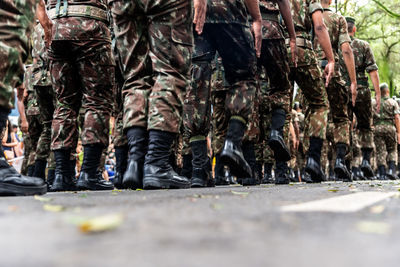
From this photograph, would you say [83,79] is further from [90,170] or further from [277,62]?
[277,62]

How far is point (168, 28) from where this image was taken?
2674 millimetres

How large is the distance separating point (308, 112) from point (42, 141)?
10.6ft

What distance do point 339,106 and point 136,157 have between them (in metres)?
4.18

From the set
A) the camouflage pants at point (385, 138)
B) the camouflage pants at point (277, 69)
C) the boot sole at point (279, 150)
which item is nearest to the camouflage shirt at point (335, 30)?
the camouflage pants at point (277, 69)

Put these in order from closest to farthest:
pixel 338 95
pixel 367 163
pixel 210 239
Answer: pixel 210 239 → pixel 338 95 → pixel 367 163

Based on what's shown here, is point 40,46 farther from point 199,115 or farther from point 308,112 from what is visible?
point 308,112

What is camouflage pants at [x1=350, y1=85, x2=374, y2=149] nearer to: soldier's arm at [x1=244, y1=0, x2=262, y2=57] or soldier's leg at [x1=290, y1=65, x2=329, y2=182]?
soldier's leg at [x1=290, y1=65, x2=329, y2=182]

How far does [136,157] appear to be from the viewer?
265 centimetres

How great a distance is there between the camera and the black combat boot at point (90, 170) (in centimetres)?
346

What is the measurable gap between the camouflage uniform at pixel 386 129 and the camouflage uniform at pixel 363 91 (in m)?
3.38

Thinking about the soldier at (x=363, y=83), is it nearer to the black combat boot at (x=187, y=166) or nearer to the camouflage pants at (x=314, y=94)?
the camouflage pants at (x=314, y=94)

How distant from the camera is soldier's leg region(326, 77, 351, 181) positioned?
5797 mm

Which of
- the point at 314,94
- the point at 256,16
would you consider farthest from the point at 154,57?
the point at 314,94

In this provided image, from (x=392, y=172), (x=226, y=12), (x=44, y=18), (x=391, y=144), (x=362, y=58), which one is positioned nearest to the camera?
(x=44, y=18)
